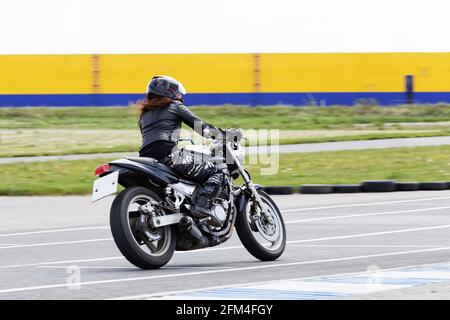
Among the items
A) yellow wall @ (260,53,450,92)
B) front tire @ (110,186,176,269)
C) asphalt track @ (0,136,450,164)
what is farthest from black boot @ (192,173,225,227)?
yellow wall @ (260,53,450,92)

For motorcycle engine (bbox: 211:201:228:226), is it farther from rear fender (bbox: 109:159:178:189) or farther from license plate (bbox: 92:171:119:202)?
license plate (bbox: 92:171:119:202)

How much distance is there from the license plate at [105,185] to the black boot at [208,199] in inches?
38.9

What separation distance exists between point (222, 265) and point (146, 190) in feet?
3.45

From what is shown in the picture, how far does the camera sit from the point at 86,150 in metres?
29.1

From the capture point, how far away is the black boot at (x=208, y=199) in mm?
11133

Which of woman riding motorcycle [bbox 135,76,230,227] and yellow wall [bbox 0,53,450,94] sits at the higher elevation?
yellow wall [bbox 0,53,450,94]

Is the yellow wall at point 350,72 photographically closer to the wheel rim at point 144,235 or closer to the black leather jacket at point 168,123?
the black leather jacket at point 168,123

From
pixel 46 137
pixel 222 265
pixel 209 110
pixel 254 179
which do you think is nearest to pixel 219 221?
pixel 222 265

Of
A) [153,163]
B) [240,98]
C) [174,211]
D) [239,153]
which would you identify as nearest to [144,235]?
[174,211]

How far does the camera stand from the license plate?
34.0 ft

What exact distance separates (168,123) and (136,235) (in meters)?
1.16

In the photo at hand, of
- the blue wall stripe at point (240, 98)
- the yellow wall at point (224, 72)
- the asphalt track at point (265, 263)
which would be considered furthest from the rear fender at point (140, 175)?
the yellow wall at point (224, 72)

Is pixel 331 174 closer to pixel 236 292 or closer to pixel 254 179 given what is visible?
pixel 254 179

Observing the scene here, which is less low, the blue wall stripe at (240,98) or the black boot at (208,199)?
the blue wall stripe at (240,98)
